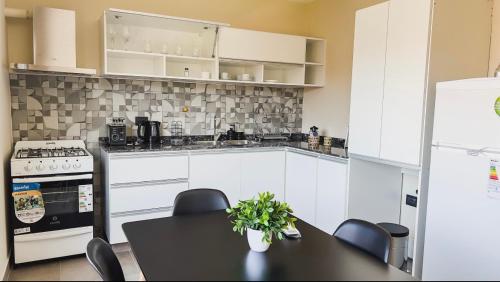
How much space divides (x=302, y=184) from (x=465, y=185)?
1.58 metres

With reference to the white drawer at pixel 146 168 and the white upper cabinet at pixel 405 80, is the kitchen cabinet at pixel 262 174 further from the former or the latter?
the white upper cabinet at pixel 405 80

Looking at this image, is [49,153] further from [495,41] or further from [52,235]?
[495,41]

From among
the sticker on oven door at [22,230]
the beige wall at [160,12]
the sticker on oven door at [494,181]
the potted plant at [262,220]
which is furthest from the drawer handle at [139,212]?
the sticker on oven door at [494,181]

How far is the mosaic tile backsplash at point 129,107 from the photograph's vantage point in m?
3.19

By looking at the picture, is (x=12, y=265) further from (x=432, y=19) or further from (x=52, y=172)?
(x=432, y=19)

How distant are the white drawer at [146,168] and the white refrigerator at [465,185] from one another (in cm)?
200

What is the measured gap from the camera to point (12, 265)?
2.76 m

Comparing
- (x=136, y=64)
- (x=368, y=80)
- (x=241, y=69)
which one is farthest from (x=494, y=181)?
(x=136, y=64)

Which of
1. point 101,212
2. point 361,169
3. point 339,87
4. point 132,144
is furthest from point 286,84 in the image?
point 101,212

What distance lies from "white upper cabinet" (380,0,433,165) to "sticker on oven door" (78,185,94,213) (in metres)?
2.29

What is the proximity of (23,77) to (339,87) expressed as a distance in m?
2.96

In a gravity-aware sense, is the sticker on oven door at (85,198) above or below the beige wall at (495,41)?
below

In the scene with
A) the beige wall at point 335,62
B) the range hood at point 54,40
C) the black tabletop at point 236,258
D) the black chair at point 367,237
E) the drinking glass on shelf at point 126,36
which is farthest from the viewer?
the beige wall at point 335,62

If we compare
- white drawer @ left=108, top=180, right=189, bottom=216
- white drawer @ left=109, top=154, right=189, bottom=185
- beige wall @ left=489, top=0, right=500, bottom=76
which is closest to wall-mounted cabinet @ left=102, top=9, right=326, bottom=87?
white drawer @ left=109, top=154, right=189, bottom=185
